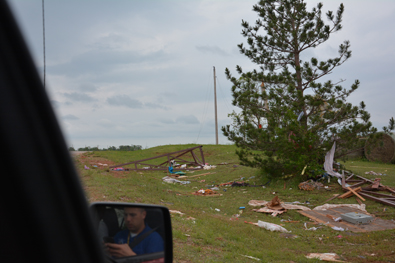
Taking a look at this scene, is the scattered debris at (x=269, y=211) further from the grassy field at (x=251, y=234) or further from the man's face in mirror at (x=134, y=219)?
the man's face in mirror at (x=134, y=219)

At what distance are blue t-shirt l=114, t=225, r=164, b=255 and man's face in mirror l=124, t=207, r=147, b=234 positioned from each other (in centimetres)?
2

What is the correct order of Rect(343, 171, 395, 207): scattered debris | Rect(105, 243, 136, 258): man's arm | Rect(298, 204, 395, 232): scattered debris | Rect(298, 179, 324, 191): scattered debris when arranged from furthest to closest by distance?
Rect(298, 179, 324, 191): scattered debris, Rect(343, 171, 395, 207): scattered debris, Rect(298, 204, 395, 232): scattered debris, Rect(105, 243, 136, 258): man's arm

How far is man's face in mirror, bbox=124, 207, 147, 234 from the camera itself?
45.5 inches

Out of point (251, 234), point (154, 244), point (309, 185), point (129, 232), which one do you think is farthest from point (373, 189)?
point (129, 232)

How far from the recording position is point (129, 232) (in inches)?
44.4

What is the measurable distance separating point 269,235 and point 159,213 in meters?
5.54

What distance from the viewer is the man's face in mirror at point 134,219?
1.16 m

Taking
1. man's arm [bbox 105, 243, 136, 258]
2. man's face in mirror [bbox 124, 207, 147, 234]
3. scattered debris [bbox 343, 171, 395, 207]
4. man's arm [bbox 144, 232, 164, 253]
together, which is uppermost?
man's face in mirror [bbox 124, 207, 147, 234]

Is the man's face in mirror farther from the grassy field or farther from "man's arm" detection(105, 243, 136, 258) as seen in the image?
the grassy field

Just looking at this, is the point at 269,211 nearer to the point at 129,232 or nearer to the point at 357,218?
the point at 357,218

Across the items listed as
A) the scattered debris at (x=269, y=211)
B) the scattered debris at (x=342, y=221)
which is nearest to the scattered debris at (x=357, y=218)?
the scattered debris at (x=342, y=221)

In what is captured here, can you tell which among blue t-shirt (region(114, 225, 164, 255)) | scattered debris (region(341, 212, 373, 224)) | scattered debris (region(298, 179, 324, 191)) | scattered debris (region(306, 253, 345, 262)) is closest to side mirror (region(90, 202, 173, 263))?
blue t-shirt (region(114, 225, 164, 255))

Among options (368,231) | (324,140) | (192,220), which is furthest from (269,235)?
(324,140)

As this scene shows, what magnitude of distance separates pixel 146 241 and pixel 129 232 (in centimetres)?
11
